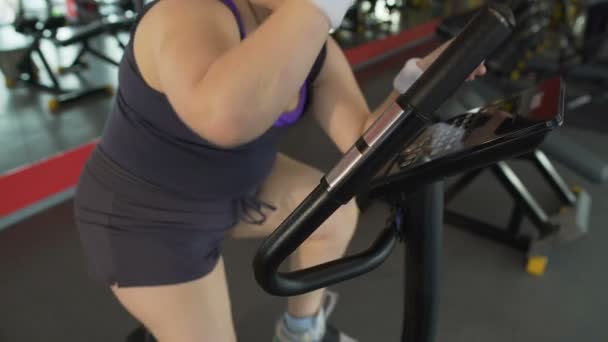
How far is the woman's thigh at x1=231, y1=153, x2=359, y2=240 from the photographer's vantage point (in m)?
1.11

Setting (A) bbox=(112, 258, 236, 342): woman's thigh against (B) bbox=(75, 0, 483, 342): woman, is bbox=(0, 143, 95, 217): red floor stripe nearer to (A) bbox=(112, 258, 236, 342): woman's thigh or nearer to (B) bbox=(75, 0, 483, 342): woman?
(B) bbox=(75, 0, 483, 342): woman

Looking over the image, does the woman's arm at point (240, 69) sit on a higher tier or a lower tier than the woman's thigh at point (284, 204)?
higher

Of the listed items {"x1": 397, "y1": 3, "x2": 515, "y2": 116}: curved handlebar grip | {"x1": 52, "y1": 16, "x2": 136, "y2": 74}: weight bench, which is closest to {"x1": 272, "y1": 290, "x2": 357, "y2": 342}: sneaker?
{"x1": 397, "y1": 3, "x2": 515, "y2": 116}: curved handlebar grip

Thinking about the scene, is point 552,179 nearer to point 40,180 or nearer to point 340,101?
point 340,101

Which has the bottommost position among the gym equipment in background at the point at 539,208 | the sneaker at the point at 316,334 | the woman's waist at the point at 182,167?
the gym equipment in background at the point at 539,208

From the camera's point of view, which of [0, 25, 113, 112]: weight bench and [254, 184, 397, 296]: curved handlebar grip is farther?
[0, 25, 113, 112]: weight bench

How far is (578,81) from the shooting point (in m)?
3.49

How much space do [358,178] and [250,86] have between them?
0.17 metres

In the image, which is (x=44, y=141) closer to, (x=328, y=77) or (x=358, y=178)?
(x=328, y=77)

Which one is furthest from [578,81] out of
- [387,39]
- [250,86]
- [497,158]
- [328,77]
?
[250,86]

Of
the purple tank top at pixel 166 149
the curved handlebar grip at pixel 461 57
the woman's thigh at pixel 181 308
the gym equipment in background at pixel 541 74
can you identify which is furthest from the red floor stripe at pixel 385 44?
the curved handlebar grip at pixel 461 57

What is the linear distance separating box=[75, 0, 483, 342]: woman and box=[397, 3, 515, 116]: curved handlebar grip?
166 millimetres

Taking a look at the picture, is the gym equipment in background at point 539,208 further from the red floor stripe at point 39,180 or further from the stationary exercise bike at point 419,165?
the red floor stripe at point 39,180

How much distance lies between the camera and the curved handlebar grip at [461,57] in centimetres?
42
